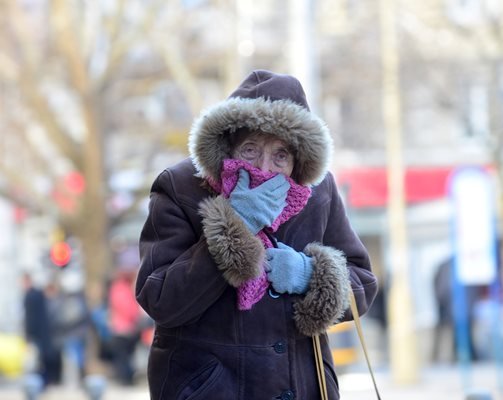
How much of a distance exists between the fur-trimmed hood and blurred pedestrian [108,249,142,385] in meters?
12.4

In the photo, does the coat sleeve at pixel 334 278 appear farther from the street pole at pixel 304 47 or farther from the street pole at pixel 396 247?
the street pole at pixel 396 247

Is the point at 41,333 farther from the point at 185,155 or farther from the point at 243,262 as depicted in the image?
the point at 243,262

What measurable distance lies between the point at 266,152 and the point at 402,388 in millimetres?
12297

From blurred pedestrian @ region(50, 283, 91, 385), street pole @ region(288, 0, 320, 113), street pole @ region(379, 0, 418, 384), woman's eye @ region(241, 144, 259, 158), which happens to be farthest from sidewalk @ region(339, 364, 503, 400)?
woman's eye @ region(241, 144, 259, 158)

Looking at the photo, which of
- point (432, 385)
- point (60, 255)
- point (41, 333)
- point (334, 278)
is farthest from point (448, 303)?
point (334, 278)

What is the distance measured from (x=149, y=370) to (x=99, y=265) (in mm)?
16172

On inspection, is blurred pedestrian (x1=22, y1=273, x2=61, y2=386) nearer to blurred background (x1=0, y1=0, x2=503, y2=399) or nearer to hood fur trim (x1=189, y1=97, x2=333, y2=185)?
blurred background (x1=0, y1=0, x2=503, y2=399)

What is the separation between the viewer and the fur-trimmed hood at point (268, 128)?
11.2 ft

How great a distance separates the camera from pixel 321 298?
3398mm

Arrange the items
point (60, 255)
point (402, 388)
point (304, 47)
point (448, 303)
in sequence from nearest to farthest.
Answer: point (304, 47) → point (402, 388) → point (448, 303) → point (60, 255)

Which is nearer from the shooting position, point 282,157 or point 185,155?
point 282,157

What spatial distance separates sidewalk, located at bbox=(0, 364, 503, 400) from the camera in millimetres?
13602

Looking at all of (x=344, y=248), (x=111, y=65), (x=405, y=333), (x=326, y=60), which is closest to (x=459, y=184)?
(x=405, y=333)

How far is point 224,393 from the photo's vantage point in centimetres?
334
